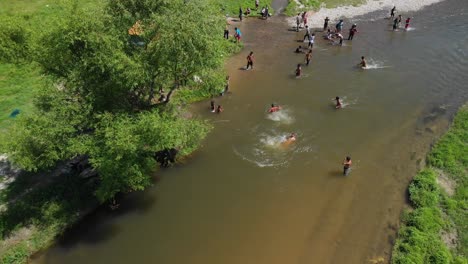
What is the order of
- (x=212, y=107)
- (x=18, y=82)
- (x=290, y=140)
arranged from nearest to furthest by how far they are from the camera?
(x=290, y=140) → (x=212, y=107) → (x=18, y=82)

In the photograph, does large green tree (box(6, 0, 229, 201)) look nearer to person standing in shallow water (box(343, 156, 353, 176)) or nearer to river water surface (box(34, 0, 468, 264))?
river water surface (box(34, 0, 468, 264))

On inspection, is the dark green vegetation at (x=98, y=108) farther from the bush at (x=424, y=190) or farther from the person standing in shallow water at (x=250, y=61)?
the bush at (x=424, y=190)

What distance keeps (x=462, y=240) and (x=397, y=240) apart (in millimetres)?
3607

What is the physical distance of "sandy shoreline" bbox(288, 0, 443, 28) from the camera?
164ft

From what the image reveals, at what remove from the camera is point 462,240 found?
74.2 ft

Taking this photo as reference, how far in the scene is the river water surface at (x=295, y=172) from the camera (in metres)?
22.5

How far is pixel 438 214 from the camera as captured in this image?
24094mm

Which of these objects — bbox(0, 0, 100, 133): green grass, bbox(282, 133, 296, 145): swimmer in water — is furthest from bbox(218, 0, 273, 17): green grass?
bbox(282, 133, 296, 145): swimmer in water

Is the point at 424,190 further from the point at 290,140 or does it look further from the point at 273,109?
the point at 273,109

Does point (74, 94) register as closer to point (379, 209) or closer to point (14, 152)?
point (14, 152)

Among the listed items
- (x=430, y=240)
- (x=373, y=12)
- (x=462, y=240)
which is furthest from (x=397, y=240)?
(x=373, y=12)

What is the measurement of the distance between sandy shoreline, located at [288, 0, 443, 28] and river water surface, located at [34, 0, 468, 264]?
8.56 meters

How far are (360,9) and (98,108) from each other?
4079 centimetres

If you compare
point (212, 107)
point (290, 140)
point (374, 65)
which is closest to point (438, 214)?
point (290, 140)
